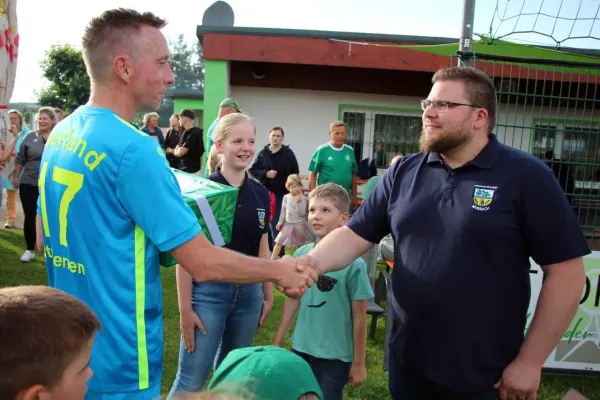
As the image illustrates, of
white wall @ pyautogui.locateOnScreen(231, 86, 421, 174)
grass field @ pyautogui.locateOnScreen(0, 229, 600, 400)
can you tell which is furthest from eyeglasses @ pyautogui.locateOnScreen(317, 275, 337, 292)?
white wall @ pyautogui.locateOnScreen(231, 86, 421, 174)

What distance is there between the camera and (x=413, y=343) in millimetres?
2469

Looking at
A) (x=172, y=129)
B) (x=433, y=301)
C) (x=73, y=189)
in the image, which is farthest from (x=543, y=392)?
(x=172, y=129)

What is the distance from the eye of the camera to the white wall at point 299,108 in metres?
11.6

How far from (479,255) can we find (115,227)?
145 centimetres

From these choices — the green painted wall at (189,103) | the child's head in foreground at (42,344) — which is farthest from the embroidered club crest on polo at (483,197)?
the green painted wall at (189,103)

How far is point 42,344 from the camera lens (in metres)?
1.22

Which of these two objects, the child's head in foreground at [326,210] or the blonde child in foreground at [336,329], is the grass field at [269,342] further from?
the child's head in foreground at [326,210]

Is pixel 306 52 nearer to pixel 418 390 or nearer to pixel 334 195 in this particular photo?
pixel 334 195

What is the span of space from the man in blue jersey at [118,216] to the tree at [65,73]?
28.2m

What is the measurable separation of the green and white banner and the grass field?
156 mm

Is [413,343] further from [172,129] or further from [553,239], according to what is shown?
[172,129]

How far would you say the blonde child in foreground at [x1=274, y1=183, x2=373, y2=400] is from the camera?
2.94 m

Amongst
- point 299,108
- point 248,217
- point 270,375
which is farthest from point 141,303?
point 299,108

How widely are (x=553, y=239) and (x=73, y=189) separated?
184 centimetres
